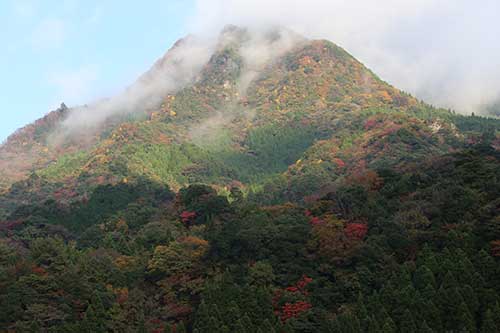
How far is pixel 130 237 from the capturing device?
57.0 meters

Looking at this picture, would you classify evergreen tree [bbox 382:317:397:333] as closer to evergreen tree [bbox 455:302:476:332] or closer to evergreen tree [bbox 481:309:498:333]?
evergreen tree [bbox 455:302:476:332]

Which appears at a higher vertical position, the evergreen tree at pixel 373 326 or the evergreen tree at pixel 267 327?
the evergreen tree at pixel 267 327

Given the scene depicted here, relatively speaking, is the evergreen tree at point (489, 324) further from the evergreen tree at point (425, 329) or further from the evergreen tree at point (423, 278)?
the evergreen tree at point (423, 278)

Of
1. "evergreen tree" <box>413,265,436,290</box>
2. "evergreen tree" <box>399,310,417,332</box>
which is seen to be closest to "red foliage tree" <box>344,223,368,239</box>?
"evergreen tree" <box>413,265,436,290</box>

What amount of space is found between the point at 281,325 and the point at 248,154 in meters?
80.9

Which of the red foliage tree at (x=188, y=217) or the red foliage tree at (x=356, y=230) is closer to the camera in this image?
the red foliage tree at (x=356, y=230)

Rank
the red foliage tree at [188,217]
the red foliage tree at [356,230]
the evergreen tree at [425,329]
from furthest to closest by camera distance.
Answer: the red foliage tree at [188,217] < the red foliage tree at [356,230] < the evergreen tree at [425,329]

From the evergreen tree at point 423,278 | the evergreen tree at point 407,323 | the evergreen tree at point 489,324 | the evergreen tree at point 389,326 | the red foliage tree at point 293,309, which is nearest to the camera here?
the evergreen tree at point 489,324

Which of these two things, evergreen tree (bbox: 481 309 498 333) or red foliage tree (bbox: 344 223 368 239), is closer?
evergreen tree (bbox: 481 309 498 333)

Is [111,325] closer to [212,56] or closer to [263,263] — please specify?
[263,263]

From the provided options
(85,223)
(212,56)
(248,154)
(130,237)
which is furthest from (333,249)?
(212,56)

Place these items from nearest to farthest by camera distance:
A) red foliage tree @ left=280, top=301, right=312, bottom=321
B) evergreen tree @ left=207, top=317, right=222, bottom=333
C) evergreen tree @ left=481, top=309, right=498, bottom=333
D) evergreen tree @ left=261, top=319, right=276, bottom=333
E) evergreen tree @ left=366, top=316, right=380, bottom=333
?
evergreen tree @ left=481, top=309, right=498, bottom=333 < evergreen tree @ left=366, top=316, right=380, bottom=333 < evergreen tree @ left=261, top=319, right=276, bottom=333 < evergreen tree @ left=207, top=317, right=222, bottom=333 < red foliage tree @ left=280, top=301, right=312, bottom=321

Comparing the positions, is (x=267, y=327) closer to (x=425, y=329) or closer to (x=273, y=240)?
(x=425, y=329)

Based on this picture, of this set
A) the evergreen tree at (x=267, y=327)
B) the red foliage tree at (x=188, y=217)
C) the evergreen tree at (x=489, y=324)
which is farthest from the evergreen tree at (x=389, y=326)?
the red foliage tree at (x=188, y=217)
